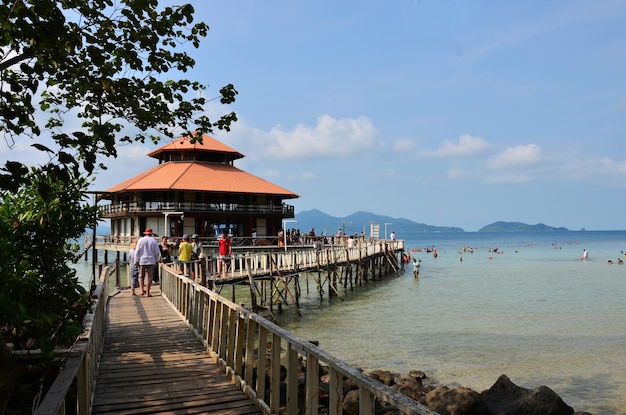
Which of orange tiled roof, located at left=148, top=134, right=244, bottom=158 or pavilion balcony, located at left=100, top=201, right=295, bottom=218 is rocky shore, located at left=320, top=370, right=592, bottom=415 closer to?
pavilion balcony, located at left=100, top=201, right=295, bottom=218

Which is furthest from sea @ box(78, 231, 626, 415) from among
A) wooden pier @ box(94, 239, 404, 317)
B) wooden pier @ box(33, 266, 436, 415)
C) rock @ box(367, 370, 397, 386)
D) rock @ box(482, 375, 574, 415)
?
wooden pier @ box(33, 266, 436, 415)

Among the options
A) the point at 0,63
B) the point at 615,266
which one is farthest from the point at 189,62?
the point at 615,266

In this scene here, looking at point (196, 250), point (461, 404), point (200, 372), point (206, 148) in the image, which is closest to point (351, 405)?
point (461, 404)

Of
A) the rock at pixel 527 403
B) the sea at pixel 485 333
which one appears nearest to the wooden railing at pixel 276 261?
the sea at pixel 485 333

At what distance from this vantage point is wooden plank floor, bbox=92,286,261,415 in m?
6.22

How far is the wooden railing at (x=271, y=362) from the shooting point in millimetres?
3912

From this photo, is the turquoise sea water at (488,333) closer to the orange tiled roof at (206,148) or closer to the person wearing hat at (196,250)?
the person wearing hat at (196,250)

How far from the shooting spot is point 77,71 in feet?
21.8

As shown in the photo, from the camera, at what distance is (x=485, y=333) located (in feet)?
64.4

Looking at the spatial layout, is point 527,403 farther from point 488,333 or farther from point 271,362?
point 488,333

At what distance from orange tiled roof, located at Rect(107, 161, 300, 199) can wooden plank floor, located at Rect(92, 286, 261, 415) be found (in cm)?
3570

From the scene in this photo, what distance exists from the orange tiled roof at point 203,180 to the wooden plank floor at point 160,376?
3570 centimetres

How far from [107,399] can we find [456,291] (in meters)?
29.7

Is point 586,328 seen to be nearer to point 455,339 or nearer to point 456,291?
point 455,339
